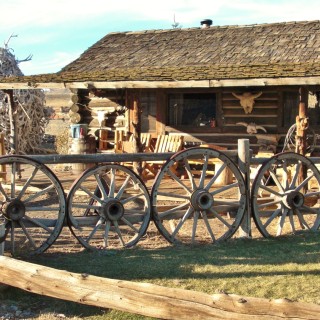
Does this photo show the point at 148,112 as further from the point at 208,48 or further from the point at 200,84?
the point at 200,84

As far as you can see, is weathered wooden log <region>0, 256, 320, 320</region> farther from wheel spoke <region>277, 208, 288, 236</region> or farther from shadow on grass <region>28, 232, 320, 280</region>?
wheel spoke <region>277, 208, 288, 236</region>

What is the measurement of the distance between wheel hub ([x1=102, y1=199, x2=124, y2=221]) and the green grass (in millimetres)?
416

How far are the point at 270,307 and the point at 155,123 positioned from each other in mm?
11741

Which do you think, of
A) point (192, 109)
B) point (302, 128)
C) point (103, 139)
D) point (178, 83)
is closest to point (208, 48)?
point (192, 109)

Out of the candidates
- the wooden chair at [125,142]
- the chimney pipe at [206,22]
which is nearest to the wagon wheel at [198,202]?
the wooden chair at [125,142]

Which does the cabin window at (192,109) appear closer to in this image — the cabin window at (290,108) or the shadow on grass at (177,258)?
the cabin window at (290,108)

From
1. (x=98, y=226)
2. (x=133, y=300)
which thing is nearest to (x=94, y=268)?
(x=98, y=226)

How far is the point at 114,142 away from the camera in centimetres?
1513

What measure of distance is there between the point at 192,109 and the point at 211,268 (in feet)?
29.7

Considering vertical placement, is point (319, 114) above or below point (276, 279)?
above

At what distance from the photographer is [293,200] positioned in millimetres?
7246

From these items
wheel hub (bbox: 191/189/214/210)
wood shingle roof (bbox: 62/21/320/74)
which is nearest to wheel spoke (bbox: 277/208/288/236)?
wheel hub (bbox: 191/189/214/210)

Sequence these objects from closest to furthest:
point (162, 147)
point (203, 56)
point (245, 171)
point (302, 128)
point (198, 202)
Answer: point (198, 202) < point (245, 171) < point (302, 128) < point (162, 147) < point (203, 56)

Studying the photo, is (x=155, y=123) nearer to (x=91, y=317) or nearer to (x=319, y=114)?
(x=319, y=114)
